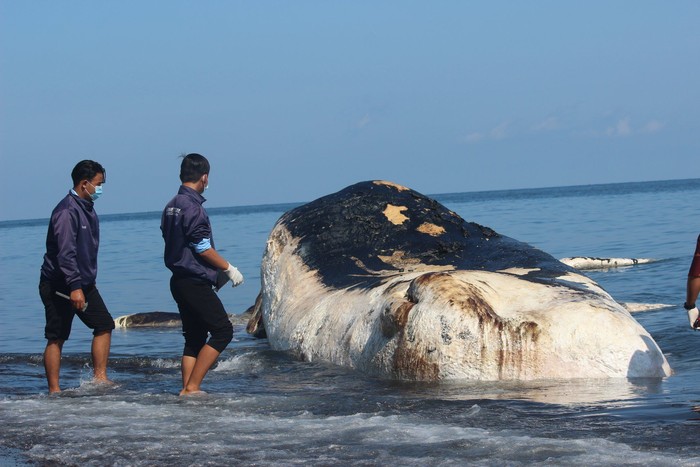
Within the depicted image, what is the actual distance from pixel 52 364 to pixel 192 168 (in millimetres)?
1972

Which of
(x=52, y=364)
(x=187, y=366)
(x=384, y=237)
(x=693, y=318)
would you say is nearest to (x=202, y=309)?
(x=187, y=366)

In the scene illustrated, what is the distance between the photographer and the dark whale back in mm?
9578

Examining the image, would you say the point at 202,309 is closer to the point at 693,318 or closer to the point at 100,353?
the point at 100,353

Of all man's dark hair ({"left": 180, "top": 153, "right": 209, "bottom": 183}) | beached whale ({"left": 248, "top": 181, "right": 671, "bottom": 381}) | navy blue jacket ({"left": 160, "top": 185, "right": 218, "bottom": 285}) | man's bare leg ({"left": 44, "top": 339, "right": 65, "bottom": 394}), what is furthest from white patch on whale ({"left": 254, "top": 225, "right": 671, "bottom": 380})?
man's bare leg ({"left": 44, "top": 339, "right": 65, "bottom": 394})

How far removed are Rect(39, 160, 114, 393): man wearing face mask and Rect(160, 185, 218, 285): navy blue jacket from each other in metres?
0.86

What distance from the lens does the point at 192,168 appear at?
7551 mm

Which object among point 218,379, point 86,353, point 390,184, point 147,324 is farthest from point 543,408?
point 147,324

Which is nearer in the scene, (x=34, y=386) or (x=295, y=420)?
(x=295, y=420)

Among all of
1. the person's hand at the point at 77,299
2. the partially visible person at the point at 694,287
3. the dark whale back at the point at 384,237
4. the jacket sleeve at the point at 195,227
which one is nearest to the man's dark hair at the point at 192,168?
the jacket sleeve at the point at 195,227

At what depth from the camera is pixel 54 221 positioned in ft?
26.1

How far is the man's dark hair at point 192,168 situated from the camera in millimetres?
7551

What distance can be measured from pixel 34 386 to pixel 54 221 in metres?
1.55

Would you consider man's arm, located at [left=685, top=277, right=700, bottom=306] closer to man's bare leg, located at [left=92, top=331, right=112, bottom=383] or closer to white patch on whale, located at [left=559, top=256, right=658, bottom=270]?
man's bare leg, located at [left=92, top=331, right=112, bottom=383]

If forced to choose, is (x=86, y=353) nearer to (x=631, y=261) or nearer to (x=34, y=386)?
(x=34, y=386)
